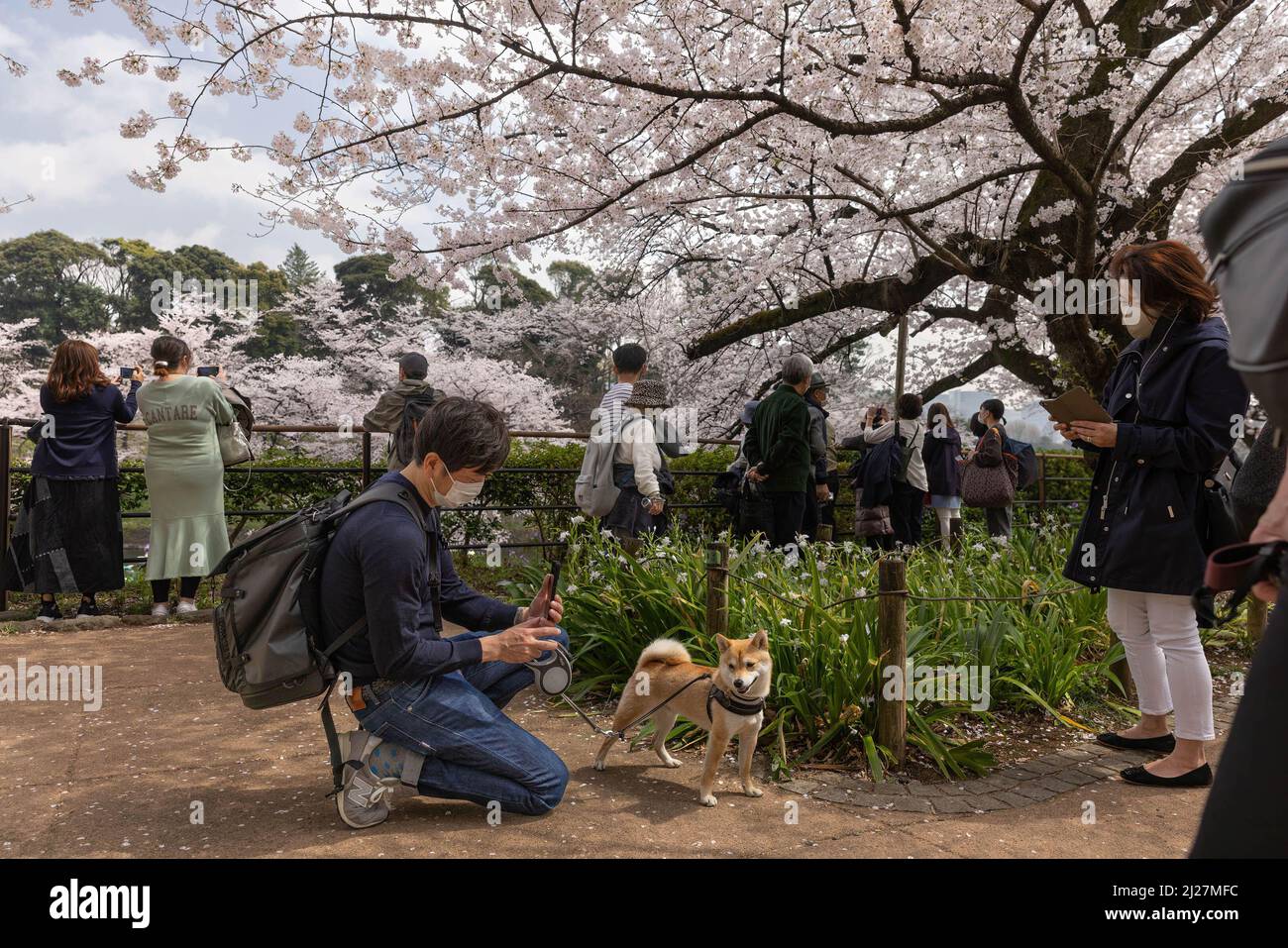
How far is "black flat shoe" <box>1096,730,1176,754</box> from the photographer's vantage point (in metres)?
3.88

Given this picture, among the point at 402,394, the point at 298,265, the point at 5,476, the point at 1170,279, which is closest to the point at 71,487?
the point at 5,476

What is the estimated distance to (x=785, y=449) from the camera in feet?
20.1

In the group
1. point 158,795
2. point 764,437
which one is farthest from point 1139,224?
point 158,795

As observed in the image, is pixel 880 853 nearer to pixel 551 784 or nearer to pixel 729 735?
pixel 729 735

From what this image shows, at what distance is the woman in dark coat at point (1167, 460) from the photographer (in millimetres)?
3230

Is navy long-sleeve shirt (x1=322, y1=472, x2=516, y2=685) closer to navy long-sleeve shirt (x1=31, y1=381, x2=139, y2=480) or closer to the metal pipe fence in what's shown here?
the metal pipe fence

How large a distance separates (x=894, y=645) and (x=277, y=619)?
2.40 meters

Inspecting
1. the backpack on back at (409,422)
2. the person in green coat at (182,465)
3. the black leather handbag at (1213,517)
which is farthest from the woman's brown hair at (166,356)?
the black leather handbag at (1213,517)

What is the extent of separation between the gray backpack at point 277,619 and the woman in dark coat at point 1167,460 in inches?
110

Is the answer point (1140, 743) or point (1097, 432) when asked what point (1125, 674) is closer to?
point (1140, 743)

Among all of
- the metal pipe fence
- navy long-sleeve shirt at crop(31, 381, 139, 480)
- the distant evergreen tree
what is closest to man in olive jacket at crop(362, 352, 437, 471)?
the metal pipe fence

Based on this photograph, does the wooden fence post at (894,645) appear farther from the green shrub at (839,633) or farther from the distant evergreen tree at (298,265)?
A: the distant evergreen tree at (298,265)

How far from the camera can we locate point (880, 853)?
2832mm

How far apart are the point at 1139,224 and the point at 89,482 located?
362 inches
